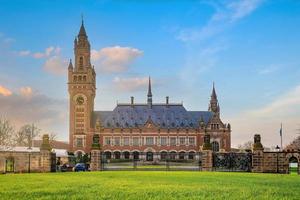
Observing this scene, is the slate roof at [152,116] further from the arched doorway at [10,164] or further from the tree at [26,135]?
the arched doorway at [10,164]

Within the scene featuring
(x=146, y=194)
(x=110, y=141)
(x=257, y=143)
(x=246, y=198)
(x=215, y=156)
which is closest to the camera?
(x=246, y=198)

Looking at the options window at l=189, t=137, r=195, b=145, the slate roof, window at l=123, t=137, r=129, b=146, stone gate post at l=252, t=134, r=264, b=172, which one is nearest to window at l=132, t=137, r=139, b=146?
window at l=123, t=137, r=129, b=146

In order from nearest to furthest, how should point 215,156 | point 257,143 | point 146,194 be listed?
point 146,194
point 257,143
point 215,156

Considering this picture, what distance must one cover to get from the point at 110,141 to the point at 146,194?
237 ft

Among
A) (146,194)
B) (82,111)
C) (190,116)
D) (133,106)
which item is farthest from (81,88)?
(146,194)

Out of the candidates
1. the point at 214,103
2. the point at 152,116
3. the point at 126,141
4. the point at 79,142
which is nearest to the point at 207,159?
the point at 126,141

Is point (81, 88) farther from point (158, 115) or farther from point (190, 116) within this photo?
point (190, 116)

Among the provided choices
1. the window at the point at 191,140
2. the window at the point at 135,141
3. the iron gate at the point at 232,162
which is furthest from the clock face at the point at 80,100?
the iron gate at the point at 232,162

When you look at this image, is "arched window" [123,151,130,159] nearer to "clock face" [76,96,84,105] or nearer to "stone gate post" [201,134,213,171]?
"clock face" [76,96,84,105]

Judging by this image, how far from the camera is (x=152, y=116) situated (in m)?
87.6

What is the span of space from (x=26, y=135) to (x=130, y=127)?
20.0m

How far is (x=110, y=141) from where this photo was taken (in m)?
84.5

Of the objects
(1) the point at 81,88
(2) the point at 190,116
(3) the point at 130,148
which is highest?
(1) the point at 81,88

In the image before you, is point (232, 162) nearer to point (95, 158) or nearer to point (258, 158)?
point (258, 158)
